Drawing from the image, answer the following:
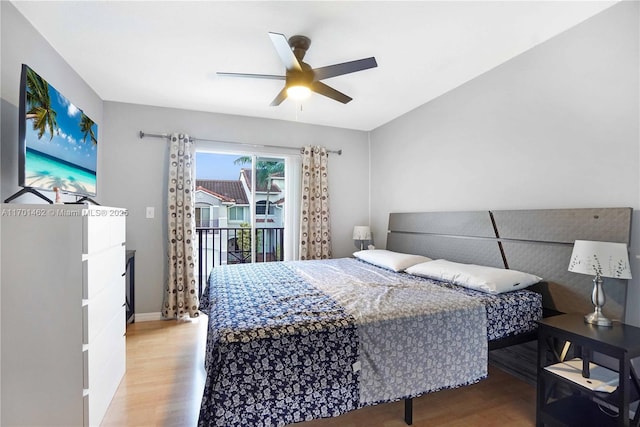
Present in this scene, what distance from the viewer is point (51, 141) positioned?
1935 millimetres

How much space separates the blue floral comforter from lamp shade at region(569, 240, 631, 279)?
22.2 inches

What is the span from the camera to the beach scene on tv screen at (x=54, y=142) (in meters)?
1.74

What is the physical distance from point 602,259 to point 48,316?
2.96 meters

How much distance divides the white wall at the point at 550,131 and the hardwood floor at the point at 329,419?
36.1 inches

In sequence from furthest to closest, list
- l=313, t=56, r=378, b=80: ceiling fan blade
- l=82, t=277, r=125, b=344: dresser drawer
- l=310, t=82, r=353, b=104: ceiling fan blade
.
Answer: l=310, t=82, r=353, b=104: ceiling fan blade < l=313, t=56, r=378, b=80: ceiling fan blade < l=82, t=277, r=125, b=344: dresser drawer

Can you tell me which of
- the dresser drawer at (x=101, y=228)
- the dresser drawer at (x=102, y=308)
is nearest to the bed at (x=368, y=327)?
the dresser drawer at (x=102, y=308)

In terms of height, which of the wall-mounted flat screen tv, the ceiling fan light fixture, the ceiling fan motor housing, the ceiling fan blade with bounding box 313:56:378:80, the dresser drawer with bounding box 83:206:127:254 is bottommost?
the dresser drawer with bounding box 83:206:127:254

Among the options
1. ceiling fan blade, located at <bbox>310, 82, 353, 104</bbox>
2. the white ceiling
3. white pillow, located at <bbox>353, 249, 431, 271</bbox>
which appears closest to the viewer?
the white ceiling

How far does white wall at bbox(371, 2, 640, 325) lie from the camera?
5.92 ft

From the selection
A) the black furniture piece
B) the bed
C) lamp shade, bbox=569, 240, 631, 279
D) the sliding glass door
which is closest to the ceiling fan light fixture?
the bed

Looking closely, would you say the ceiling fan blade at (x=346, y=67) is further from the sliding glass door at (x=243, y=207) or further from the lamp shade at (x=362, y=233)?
the lamp shade at (x=362, y=233)

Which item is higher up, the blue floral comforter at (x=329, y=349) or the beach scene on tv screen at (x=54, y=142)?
the beach scene on tv screen at (x=54, y=142)

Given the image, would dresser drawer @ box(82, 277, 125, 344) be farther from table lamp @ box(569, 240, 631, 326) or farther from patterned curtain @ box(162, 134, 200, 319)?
table lamp @ box(569, 240, 631, 326)

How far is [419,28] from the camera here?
2061 mm
